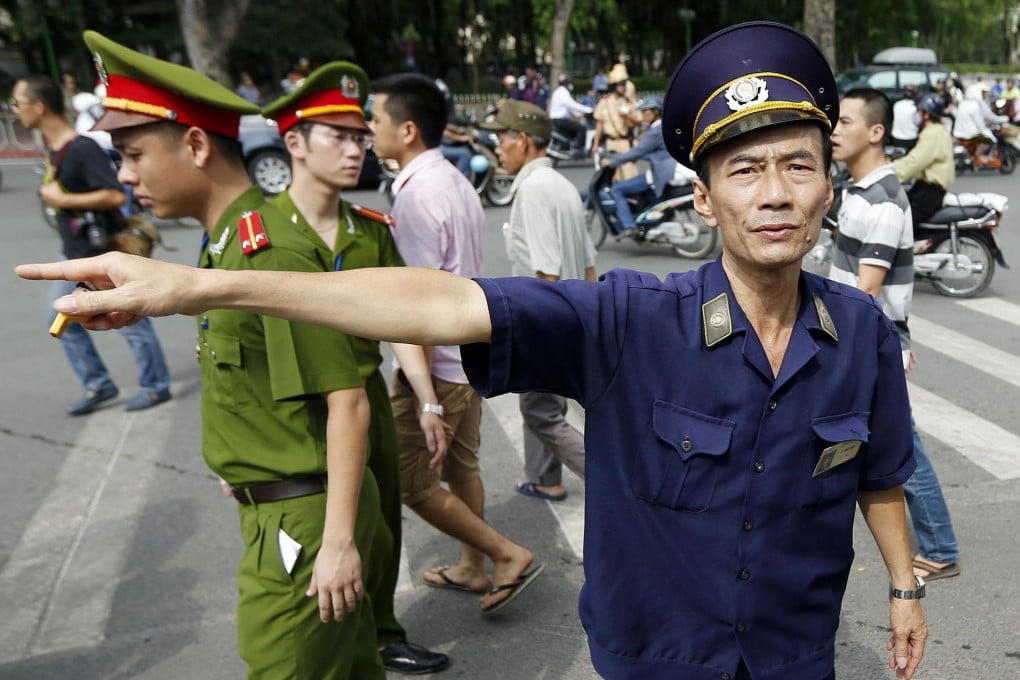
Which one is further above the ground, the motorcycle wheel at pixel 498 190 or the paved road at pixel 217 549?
the motorcycle wheel at pixel 498 190

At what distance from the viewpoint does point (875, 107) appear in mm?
4137

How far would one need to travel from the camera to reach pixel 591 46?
190 feet

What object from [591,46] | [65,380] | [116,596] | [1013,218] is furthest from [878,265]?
[591,46]

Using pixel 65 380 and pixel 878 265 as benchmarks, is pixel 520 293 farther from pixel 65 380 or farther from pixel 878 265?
pixel 65 380

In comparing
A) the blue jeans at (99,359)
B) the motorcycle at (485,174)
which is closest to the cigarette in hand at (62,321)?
the blue jeans at (99,359)

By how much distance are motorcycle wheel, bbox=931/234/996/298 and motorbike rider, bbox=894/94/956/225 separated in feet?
1.17

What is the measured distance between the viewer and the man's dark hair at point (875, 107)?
4.08 meters

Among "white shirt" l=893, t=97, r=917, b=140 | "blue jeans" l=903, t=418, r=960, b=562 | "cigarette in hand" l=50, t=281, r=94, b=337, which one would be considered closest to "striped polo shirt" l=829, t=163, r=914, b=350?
"blue jeans" l=903, t=418, r=960, b=562

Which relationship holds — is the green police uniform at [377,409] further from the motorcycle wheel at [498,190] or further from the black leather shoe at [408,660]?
the motorcycle wheel at [498,190]

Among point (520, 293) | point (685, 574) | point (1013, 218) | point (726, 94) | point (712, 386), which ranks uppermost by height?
point (726, 94)

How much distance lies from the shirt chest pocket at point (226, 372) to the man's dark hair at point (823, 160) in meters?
1.17

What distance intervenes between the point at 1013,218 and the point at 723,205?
11.4m

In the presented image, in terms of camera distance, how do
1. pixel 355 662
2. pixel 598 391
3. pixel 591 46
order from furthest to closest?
pixel 591 46, pixel 355 662, pixel 598 391

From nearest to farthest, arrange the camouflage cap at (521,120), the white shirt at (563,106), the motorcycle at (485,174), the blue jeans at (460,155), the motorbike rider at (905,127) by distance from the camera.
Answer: the camouflage cap at (521,120) < the blue jeans at (460,155) < the motorcycle at (485,174) < the motorbike rider at (905,127) < the white shirt at (563,106)
